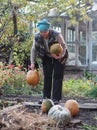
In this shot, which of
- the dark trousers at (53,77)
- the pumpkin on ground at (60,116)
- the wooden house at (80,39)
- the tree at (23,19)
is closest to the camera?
the pumpkin on ground at (60,116)

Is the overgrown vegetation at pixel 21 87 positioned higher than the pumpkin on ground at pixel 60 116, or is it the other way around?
the pumpkin on ground at pixel 60 116

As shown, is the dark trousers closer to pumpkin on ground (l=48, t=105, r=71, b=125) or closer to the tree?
pumpkin on ground (l=48, t=105, r=71, b=125)

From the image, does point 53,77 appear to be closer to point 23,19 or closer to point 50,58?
point 50,58

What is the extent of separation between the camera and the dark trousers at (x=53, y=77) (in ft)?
22.1

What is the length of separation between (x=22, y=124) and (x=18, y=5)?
673 cm

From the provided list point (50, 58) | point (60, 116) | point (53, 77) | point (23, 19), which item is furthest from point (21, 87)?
point (60, 116)

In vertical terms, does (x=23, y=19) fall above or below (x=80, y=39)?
above

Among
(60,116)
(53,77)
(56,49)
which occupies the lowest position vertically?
(60,116)

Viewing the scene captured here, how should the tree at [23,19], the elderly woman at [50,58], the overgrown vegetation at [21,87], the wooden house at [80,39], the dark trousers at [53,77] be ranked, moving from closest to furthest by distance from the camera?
the elderly woman at [50,58] < the dark trousers at [53,77] < the overgrown vegetation at [21,87] < the tree at [23,19] < the wooden house at [80,39]

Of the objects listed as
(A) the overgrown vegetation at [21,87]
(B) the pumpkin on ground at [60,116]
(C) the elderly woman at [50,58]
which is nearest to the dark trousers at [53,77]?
(C) the elderly woman at [50,58]

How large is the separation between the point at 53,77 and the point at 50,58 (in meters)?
0.35

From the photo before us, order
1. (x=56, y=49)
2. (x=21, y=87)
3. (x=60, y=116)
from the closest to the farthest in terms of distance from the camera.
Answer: (x=60, y=116) → (x=56, y=49) → (x=21, y=87)

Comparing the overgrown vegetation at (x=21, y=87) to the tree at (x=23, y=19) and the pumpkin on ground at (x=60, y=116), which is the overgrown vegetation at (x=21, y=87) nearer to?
the tree at (x=23, y=19)

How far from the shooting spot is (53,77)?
22.5 ft
